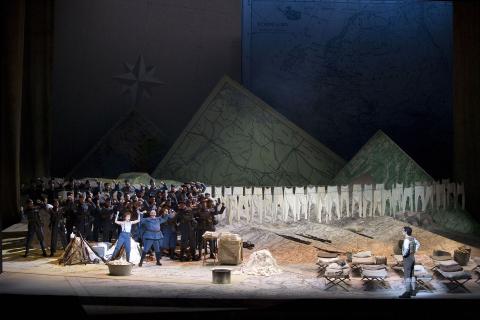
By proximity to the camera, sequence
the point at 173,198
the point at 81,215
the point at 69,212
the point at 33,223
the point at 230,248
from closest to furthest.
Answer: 1. the point at 230,248
2. the point at 33,223
3. the point at 69,212
4. the point at 81,215
5. the point at 173,198

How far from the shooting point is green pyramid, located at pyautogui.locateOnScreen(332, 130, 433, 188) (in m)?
Result: 15.6

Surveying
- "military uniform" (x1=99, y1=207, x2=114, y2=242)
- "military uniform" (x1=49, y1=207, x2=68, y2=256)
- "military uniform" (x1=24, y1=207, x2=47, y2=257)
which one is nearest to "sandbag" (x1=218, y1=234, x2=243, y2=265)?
"military uniform" (x1=99, y1=207, x2=114, y2=242)

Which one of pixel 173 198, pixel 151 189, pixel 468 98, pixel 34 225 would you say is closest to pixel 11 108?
pixel 151 189

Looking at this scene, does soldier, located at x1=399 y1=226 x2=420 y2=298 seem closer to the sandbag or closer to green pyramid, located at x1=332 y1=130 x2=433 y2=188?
the sandbag

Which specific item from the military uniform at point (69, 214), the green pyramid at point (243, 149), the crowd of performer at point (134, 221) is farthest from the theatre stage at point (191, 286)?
the green pyramid at point (243, 149)

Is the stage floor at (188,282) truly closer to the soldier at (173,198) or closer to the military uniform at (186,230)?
the military uniform at (186,230)

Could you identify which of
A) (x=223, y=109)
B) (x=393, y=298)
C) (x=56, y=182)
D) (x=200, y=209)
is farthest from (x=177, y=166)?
(x=393, y=298)

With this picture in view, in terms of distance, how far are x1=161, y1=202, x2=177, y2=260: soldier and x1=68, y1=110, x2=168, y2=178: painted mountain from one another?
6008 millimetres

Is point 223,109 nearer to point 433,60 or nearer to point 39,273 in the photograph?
point 433,60

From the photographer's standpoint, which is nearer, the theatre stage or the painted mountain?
the theatre stage

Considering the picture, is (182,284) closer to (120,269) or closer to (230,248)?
(120,269)

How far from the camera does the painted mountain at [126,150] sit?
1802 centimetres

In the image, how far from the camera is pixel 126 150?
1828 centimetres

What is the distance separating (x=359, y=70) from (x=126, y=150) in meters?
6.17
